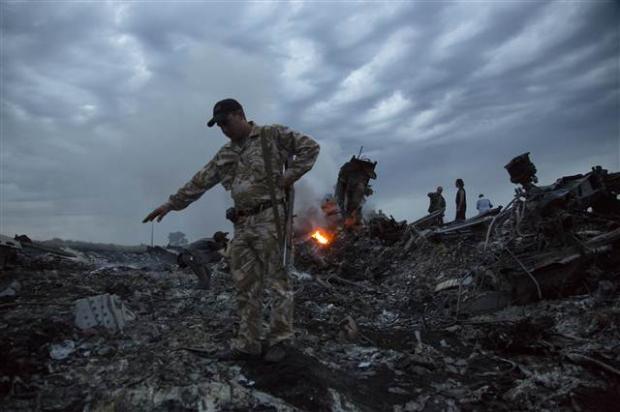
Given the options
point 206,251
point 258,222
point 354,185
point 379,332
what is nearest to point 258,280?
point 258,222

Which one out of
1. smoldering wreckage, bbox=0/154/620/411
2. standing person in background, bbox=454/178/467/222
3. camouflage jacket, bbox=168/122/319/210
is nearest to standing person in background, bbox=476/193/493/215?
standing person in background, bbox=454/178/467/222

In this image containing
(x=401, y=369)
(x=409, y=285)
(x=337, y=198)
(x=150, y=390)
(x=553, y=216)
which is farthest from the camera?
(x=337, y=198)

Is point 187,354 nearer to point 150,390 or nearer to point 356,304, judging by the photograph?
point 150,390

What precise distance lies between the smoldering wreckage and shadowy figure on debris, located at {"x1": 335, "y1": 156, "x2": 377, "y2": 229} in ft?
22.6

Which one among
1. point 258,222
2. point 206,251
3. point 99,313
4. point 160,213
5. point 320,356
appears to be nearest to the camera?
point 258,222

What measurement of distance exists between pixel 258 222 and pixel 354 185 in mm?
13193

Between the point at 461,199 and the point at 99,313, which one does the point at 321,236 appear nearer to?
the point at 461,199

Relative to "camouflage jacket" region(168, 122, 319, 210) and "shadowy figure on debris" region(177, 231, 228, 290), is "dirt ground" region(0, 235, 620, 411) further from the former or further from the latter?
"camouflage jacket" region(168, 122, 319, 210)

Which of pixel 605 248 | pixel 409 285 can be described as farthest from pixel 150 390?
pixel 409 285

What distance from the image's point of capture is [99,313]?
4547mm

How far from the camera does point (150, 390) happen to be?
3180 millimetres

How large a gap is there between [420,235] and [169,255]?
7.82 metres

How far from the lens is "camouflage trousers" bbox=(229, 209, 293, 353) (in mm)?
3680

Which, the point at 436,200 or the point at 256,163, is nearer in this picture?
the point at 256,163
